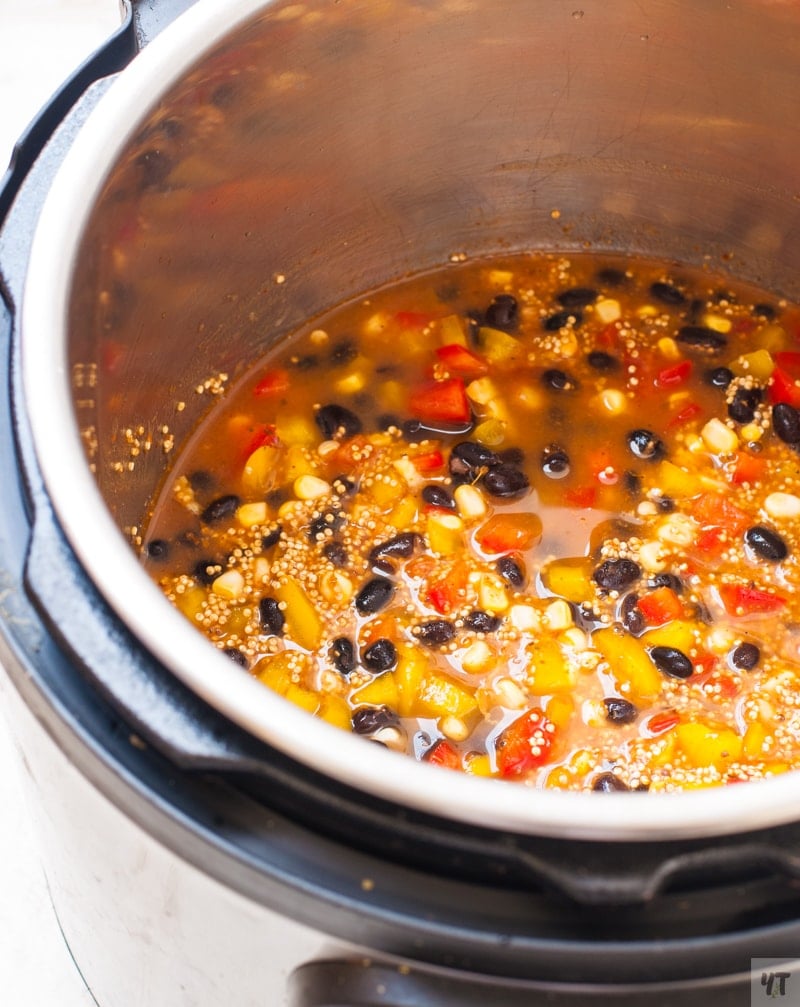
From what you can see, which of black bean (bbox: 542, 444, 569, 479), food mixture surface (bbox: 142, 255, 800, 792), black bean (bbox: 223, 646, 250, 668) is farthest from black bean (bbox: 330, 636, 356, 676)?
black bean (bbox: 542, 444, 569, 479)

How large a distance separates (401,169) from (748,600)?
0.86 metres

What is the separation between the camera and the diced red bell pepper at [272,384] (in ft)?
6.26

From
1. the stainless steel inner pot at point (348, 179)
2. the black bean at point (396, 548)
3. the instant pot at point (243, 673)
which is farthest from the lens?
the black bean at point (396, 548)

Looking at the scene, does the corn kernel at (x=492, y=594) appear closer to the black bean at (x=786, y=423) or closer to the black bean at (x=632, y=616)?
the black bean at (x=632, y=616)

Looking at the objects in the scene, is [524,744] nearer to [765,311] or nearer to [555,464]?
[555,464]

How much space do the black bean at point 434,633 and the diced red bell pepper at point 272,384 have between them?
53cm

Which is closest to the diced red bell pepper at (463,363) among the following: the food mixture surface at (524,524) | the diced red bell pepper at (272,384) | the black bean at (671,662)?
the food mixture surface at (524,524)

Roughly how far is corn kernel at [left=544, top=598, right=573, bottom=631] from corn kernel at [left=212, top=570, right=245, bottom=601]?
0.43 m

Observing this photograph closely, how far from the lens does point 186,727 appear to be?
87cm

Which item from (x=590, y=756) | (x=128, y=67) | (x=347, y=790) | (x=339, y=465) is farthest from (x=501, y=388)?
(x=347, y=790)

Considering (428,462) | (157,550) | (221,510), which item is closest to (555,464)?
(428,462)

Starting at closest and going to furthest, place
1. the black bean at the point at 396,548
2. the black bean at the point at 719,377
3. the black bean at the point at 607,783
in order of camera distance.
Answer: the black bean at the point at 607,783 → the black bean at the point at 396,548 → the black bean at the point at 719,377

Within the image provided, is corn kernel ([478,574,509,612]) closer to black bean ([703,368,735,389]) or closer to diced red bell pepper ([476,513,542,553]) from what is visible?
diced red bell pepper ([476,513,542,553])

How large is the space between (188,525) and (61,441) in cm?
78
